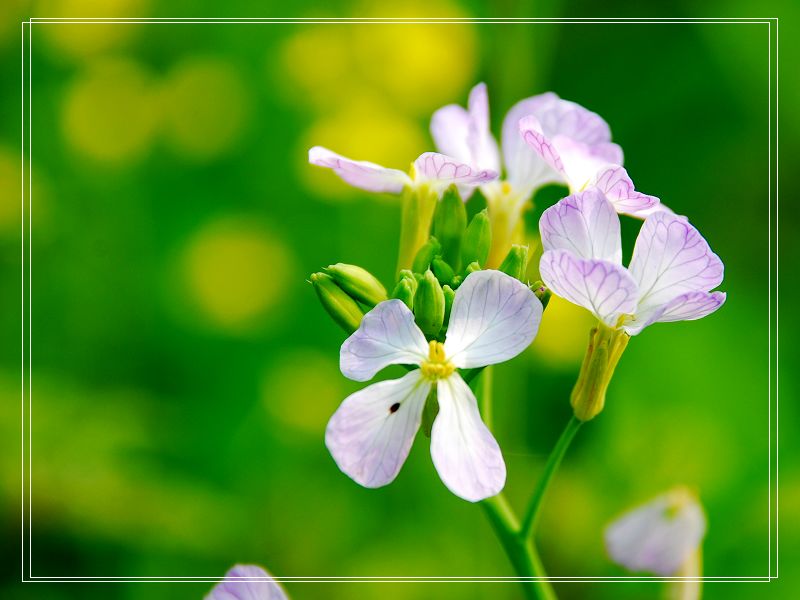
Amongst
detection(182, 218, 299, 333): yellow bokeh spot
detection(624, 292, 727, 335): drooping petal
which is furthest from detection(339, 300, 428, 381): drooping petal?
detection(182, 218, 299, 333): yellow bokeh spot

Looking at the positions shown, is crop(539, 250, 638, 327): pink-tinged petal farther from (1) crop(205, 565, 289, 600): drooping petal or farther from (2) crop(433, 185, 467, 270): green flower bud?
(1) crop(205, 565, 289, 600): drooping petal

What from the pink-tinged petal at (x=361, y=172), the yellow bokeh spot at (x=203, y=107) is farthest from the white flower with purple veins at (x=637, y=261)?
the yellow bokeh spot at (x=203, y=107)

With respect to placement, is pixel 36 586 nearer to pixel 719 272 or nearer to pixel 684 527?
pixel 684 527

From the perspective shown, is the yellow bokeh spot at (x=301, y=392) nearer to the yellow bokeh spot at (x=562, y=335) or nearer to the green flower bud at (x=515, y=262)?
the yellow bokeh spot at (x=562, y=335)

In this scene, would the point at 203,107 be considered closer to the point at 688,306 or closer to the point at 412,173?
the point at 412,173

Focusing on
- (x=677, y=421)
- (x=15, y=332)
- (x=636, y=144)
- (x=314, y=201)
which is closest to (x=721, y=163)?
(x=636, y=144)

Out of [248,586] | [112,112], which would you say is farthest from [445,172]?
[112,112]
